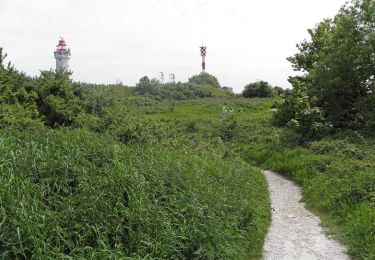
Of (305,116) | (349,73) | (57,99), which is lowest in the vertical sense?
(305,116)

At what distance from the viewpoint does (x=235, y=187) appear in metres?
11.3

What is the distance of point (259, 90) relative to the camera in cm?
5662

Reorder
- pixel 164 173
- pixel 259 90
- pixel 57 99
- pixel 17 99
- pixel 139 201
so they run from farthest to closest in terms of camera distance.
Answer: pixel 259 90, pixel 57 99, pixel 17 99, pixel 164 173, pixel 139 201

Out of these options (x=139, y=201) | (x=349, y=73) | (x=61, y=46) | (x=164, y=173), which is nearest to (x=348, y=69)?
(x=349, y=73)

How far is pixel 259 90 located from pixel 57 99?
42702 mm

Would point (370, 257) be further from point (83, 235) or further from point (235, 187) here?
point (83, 235)

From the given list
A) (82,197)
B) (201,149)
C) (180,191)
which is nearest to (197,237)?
(180,191)

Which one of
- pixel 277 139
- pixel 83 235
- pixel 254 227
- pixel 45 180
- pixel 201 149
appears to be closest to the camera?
pixel 83 235

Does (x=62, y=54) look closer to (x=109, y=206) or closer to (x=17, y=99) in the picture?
(x=17, y=99)

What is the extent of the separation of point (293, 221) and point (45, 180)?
269 inches

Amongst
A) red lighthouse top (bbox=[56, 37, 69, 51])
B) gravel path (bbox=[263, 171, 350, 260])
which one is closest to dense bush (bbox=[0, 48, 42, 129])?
gravel path (bbox=[263, 171, 350, 260])

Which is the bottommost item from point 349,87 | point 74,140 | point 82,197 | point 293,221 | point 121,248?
point 293,221

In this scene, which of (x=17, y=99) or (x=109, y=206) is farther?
(x=17, y=99)

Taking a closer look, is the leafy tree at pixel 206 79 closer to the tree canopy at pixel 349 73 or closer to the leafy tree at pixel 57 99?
the tree canopy at pixel 349 73
